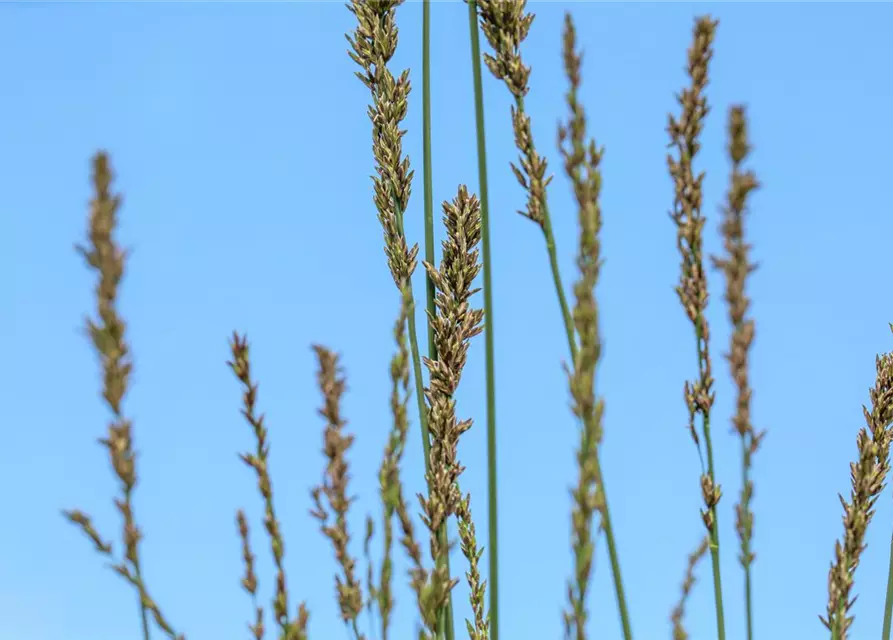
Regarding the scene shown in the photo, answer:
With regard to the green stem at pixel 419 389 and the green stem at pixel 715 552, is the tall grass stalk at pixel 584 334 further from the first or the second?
the green stem at pixel 419 389

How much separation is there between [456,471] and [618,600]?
552 mm

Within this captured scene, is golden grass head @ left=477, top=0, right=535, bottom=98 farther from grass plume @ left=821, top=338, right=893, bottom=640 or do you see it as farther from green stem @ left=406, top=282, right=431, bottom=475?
grass plume @ left=821, top=338, right=893, bottom=640

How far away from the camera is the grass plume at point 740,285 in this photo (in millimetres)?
1821

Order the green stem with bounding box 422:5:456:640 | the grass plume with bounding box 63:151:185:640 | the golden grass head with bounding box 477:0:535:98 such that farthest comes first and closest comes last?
the green stem with bounding box 422:5:456:640, the golden grass head with bounding box 477:0:535:98, the grass plume with bounding box 63:151:185:640

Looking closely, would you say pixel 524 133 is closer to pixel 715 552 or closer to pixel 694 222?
pixel 694 222

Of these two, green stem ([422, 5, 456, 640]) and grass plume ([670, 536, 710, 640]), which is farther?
green stem ([422, 5, 456, 640])

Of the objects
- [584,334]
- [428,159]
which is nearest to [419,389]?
[428,159]

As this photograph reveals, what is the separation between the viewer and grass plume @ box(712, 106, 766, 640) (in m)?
1.82

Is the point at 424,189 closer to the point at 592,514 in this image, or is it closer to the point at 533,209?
the point at 533,209

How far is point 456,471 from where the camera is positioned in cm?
262

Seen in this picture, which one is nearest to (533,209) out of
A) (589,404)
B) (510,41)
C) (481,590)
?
(510,41)

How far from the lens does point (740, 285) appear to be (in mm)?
1818

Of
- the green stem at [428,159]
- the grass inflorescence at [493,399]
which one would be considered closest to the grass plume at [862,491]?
the grass inflorescence at [493,399]

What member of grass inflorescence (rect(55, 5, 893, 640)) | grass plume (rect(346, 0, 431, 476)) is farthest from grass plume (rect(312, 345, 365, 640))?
grass plume (rect(346, 0, 431, 476))
